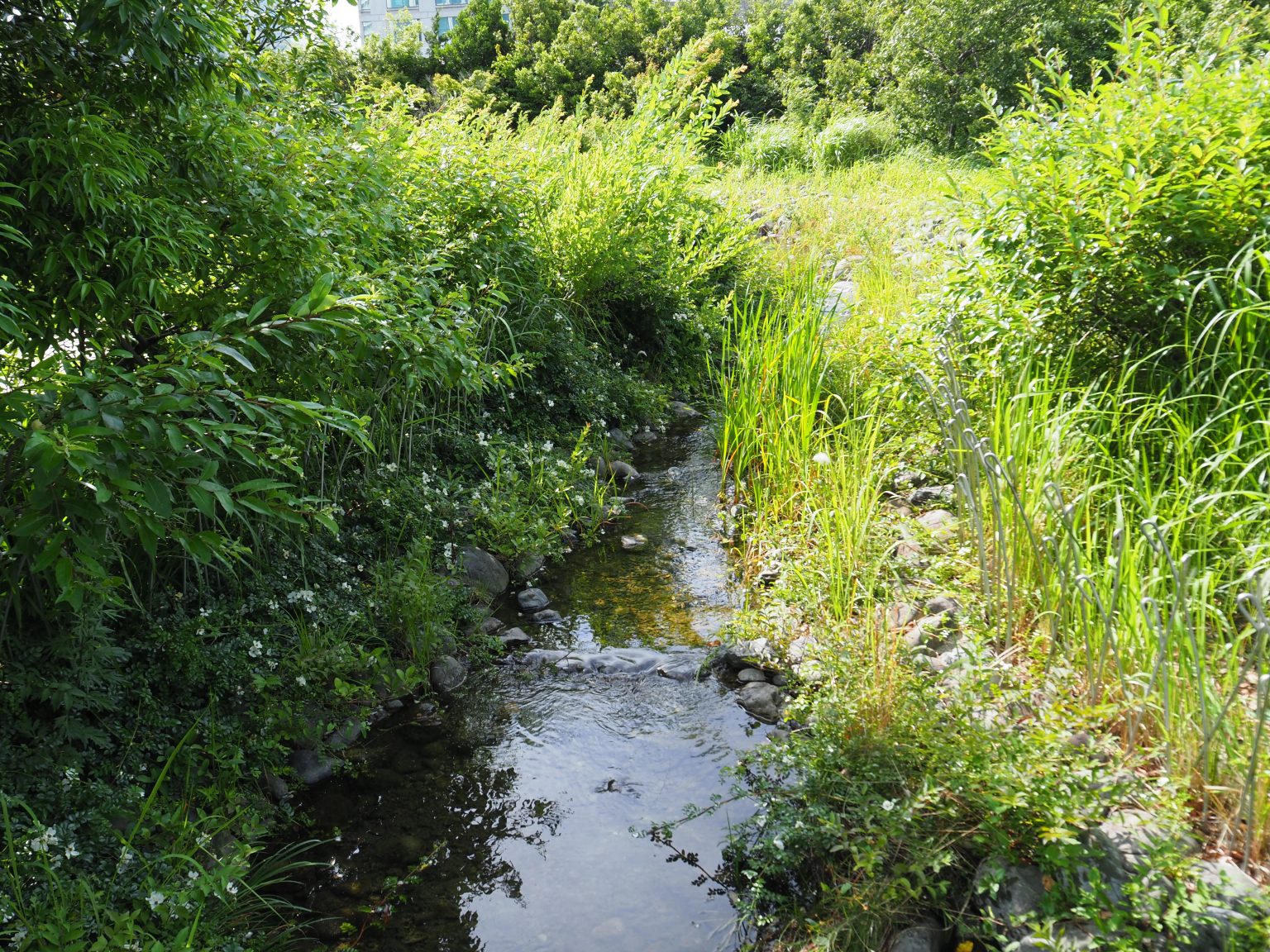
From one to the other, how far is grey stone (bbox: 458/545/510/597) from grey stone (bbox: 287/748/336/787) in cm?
135

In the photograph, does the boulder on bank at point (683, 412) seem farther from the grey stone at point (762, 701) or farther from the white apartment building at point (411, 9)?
the white apartment building at point (411, 9)

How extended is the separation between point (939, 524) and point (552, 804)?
225cm

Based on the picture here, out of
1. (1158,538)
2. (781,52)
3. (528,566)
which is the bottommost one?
(528,566)

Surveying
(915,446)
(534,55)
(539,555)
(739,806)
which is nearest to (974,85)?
(534,55)

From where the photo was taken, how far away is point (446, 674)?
Result: 12.8 feet

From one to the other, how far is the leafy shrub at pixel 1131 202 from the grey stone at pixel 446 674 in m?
2.94

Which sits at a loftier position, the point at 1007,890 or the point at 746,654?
the point at 1007,890

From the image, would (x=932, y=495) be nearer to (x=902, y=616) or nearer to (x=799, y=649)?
(x=902, y=616)

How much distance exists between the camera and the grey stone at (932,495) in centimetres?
436

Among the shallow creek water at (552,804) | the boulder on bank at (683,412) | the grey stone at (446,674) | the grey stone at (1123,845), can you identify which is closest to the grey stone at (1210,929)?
the grey stone at (1123,845)

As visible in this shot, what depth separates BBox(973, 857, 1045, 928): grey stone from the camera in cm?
217

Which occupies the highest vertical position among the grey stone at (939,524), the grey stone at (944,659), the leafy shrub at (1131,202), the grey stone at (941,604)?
the leafy shrub at (1131,202)

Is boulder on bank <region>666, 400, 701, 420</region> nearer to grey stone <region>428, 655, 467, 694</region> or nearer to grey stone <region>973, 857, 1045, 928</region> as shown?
grey stone <region>428, 655, 467, 694</region>

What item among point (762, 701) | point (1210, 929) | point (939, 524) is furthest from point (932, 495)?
point (1210, 929)
